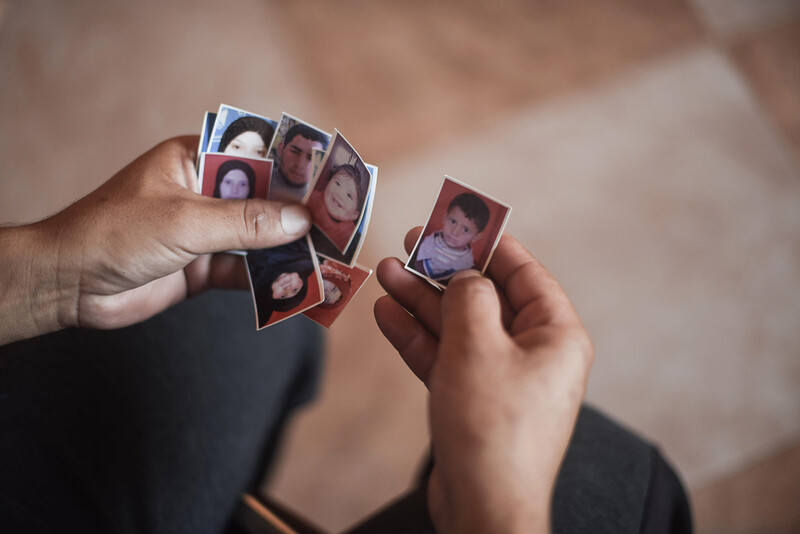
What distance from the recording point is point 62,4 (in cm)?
238

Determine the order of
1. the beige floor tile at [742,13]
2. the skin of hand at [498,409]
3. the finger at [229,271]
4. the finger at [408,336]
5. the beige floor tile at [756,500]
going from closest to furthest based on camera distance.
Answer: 1. the skin of hand at [498,409]
2. the finger at [408,336]
3. the finger at [229,271]
4. the beige floor tile at [756,500]
5. the beige floor tile at [742,13]

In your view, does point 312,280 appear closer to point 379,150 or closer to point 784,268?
point 379,150

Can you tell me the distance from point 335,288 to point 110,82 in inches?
76.5

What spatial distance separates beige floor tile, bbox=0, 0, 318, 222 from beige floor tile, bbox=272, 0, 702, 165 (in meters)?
0.20

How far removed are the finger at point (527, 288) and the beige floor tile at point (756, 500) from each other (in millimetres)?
1289

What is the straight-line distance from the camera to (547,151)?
2.00m

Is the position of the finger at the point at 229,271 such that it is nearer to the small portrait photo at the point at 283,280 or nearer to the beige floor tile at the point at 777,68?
the small portrait photo at the point at 283,280

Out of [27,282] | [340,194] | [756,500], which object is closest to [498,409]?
[340,194]

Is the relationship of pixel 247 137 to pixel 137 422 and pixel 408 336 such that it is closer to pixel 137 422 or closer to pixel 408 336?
pixel 408 336

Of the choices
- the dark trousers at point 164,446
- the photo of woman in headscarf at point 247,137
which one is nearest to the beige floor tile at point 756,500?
the dark trousers at point 164,446

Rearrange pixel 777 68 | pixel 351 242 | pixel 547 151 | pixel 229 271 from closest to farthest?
1. pixel 351 242
2. pixel 229 271
3. pixel 547 151
4. pixel 777 68

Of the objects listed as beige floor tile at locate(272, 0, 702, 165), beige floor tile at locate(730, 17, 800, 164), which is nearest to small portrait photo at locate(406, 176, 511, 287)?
beige floor tile at locate(272, 0, 702, 165)

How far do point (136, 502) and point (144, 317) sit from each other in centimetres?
35

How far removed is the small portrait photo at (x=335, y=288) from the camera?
90cm
